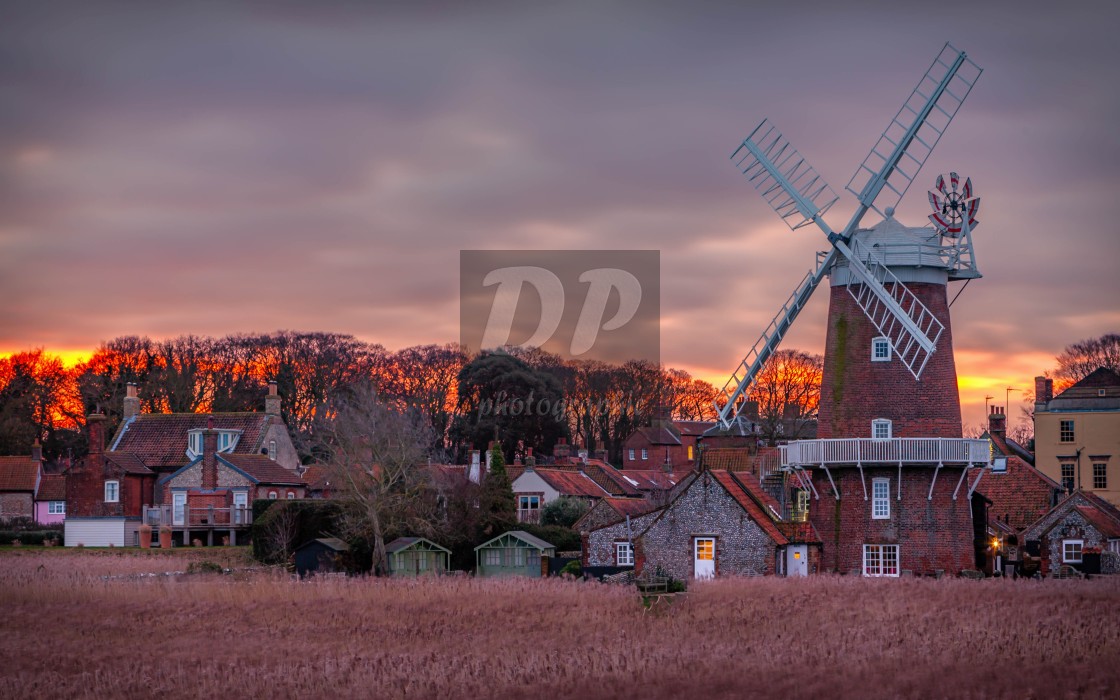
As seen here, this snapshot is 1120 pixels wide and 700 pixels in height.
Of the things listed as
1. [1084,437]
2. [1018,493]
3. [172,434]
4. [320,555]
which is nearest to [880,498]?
[1018,493]

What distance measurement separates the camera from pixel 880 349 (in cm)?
4522

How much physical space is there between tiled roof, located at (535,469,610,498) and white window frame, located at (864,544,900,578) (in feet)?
78.0

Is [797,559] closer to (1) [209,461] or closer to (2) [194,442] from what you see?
(1) [209,461]

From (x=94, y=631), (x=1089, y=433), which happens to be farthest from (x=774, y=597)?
(x=1089, y=433)

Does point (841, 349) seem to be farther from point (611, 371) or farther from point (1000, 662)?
point (611, 371)

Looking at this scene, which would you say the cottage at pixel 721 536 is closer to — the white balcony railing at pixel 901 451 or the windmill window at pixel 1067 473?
the white balcony railing at pixel 901 451

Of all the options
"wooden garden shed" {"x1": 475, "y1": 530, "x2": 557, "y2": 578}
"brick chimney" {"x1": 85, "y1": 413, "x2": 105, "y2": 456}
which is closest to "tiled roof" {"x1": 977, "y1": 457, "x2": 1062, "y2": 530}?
"wooden garden shed" {"x1": 475, "y1": 530, "x2": 557, "y2": 578}

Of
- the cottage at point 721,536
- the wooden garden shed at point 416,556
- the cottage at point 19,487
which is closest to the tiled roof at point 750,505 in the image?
the cottage at point 721,536

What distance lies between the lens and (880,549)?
45562 mm

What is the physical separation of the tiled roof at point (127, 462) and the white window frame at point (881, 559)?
3342cm

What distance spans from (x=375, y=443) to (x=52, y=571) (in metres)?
13.0

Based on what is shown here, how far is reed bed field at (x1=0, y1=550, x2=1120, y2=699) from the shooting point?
916 inches

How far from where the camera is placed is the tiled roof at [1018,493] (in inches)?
2397

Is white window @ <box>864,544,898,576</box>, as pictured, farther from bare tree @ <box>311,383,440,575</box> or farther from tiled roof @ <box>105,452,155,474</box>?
tiled roof @ <box>105,452,155,474</box>
